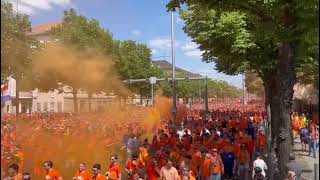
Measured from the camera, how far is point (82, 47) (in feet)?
130

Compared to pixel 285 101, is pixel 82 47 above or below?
above

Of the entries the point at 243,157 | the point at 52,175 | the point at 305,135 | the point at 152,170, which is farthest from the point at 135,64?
the point at 52,175

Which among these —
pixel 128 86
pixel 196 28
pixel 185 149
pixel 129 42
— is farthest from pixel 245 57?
pixel 129 42

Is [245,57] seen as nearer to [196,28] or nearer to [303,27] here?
[196,28]

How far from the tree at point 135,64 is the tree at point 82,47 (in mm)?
6670

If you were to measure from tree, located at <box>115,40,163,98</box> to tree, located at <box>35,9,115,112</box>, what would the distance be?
6.67 m

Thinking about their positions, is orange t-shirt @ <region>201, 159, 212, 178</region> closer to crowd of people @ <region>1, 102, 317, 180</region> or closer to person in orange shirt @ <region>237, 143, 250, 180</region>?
crowd of people @ <region>1, 102, 317, 180</region>

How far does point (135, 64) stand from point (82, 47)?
778 inches

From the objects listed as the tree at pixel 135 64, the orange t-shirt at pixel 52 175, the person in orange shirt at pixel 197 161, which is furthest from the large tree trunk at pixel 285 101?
the tree at pixel 135 64

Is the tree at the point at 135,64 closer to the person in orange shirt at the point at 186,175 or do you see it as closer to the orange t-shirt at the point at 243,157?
the orange t-shirt at the point at 243,157

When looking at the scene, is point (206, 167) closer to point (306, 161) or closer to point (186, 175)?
point (186, 175)

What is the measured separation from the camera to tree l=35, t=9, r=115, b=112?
39.3m

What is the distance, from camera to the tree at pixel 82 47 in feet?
129

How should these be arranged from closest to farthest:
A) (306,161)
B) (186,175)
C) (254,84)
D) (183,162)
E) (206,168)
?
1. (186,175)
2. (183,162)
3. (206,168)
4. (306,161)
5. (254,84)
